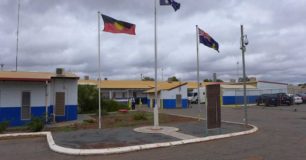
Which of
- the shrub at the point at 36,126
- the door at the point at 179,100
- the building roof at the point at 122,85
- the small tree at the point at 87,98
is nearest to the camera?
the shrub at the point at 36,126

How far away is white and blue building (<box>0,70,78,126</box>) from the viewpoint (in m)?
20.6

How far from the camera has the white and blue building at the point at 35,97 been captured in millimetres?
20609

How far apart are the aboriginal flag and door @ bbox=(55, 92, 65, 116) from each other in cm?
832

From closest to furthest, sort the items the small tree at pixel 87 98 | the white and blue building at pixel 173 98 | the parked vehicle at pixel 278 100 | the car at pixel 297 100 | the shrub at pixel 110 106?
the small tree at pixel 87 98, the shrub at pixel 110 106, the white and blue building at pixel 173 98, the parked vehicle at pixel 278 100, the car at pixel 297 100

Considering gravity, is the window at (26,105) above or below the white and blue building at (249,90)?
below

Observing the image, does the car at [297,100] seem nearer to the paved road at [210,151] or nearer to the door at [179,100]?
the door at [179,100]

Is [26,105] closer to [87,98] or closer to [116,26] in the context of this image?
[116,26]

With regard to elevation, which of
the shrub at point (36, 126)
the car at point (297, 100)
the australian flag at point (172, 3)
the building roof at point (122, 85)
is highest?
the australian flag at point (172, 3)

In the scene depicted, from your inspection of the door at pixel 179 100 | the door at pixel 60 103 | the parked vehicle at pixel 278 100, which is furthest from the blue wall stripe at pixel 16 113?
the parked vehicle at pixel 278 100

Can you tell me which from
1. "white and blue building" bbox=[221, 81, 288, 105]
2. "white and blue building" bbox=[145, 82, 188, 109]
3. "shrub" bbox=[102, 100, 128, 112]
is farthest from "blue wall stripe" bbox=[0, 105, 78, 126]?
"white and blue building" bbox=[221, 81, 288, 105]

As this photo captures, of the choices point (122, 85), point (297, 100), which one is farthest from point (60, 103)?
point (122, 85)

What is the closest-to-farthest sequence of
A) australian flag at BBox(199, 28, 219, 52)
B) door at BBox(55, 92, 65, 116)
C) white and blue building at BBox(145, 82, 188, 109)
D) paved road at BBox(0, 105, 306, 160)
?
paved road at BBox(0, 105, 306, 160) < australian flag at BBox(199, 28, 219, 52) < door at BBox(55, 92, 65, 116) < white and blue building at BBox(145, 82, 188, 109)

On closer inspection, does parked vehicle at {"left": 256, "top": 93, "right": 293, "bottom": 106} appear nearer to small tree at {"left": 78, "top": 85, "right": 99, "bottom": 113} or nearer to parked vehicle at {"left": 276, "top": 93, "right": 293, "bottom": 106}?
parked vehicle at {"left": 276, "top": 93, "right": 293, "bottom": 106}

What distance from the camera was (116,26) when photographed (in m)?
17.6
